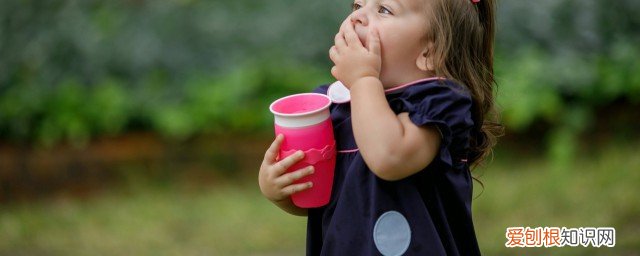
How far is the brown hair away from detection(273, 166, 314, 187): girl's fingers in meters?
0.41

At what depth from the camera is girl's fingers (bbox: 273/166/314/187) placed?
7.52 ft

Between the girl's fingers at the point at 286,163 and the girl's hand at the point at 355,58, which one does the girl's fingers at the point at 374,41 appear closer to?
the girl's hand at the point at 355,58

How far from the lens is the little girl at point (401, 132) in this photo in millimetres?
2195

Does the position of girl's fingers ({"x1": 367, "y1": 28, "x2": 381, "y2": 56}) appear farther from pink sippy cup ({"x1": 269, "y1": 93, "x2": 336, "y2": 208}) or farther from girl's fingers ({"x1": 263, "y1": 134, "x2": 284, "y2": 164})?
girl's fingers ({"x1": 263, "y1": 134, "x2": 284, "y2": 164})

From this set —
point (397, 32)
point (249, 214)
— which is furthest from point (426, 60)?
point (249, 214)

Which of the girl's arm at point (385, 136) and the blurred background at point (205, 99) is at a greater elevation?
the blurred background at point (205, 99)

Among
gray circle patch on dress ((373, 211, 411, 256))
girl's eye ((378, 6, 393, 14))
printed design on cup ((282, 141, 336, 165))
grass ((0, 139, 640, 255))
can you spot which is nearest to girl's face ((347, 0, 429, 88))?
girl's eye ((378, 6, 393, 14))

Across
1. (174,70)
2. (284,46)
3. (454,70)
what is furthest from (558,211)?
(454,70)

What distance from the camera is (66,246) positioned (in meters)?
4.91

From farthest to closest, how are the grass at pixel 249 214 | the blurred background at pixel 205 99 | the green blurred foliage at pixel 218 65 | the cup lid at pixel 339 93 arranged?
the green blurred foliage at pixel 218 65, the blurred background at pixel 205 99, the grass at pixel 249 214, the cup lid at pixel 339 93

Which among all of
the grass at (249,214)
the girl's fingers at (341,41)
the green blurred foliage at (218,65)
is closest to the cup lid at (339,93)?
the girl's fingers at (341,41)

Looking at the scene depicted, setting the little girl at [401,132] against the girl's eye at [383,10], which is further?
the girl's eye at [383,10]

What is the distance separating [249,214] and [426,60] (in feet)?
9.39

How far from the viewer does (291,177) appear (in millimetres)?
2309
